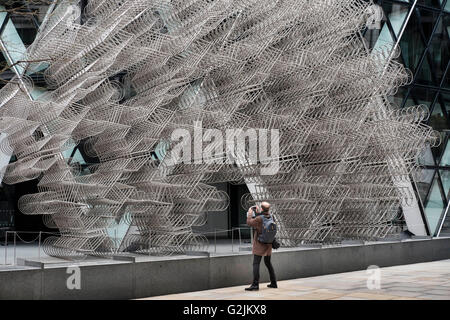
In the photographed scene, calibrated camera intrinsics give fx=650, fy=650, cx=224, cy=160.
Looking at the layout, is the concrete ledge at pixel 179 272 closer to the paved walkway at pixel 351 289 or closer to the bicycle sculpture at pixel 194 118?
the paved walkway at pixel 351 289

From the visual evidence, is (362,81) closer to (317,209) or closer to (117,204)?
(317,209)

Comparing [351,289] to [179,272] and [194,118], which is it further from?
[194,118]

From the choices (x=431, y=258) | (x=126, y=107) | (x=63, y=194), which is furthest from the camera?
(x=431, y=258)

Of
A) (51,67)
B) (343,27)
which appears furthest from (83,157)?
(343,27)

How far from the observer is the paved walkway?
11.0 meters

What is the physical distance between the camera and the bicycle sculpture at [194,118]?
41.1 feet

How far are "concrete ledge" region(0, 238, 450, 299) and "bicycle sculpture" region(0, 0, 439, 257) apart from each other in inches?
45.6

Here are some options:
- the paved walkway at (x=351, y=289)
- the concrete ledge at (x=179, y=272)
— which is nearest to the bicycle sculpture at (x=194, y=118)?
the concrete ledge at (x=179, y=272)

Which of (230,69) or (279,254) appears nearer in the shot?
(279,254)

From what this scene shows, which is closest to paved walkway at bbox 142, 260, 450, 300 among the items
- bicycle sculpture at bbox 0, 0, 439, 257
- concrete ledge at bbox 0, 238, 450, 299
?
concrete ledge at bbox 0, 238, 450, 299

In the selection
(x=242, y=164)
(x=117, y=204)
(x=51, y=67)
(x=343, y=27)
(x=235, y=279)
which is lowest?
(x=235, y=279)

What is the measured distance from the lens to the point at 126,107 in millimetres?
13133

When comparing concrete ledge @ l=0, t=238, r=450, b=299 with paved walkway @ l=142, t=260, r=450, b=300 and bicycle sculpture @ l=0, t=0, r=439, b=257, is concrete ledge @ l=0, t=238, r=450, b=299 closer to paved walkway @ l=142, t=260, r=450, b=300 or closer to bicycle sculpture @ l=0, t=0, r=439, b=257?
paved walkway @ l=142, t=260, r=450, b=300

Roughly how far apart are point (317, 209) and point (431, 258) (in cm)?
400
